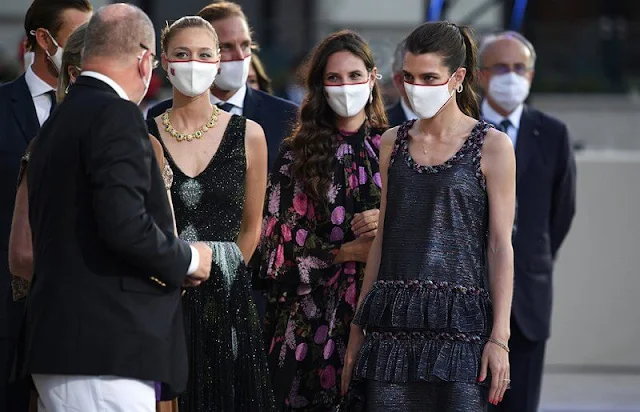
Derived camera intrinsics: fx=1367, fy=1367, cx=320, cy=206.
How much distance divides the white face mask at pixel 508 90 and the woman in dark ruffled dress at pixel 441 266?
2.19 metres

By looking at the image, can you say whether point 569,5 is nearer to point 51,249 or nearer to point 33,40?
point 33,40

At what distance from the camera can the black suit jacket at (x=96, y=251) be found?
3.61m

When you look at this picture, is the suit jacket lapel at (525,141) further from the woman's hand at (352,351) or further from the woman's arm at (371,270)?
the woman's hand at (352,351)

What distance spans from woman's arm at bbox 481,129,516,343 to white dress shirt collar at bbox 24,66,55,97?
1.79m

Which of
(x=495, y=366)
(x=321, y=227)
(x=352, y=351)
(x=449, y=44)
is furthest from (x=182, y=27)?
(x=495, y=366)

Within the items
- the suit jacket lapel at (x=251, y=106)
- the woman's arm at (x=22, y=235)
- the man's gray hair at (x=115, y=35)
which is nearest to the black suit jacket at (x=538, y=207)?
the suit jacket lapel at (x=251, y=106)

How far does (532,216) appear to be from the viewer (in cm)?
648

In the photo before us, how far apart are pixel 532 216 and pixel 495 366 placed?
2.25m

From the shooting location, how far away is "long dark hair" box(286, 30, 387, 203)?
517cm

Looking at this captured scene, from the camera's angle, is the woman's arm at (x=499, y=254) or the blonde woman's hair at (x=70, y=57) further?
the blonde woman's hair at (x=70, y=57)

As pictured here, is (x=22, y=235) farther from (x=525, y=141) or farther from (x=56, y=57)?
(x=525, y=141)

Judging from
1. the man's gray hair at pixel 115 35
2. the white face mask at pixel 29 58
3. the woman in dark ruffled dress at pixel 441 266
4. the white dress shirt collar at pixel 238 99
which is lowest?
the woman in dark ruffled dress at pixel 441 266

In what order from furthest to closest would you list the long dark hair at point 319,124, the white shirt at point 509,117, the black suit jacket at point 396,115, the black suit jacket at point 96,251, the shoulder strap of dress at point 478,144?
the white shirt at point 509,117
the black suit jacket at point 396,115
the long dark hair at point 319,124
the shoulder strap of dress at point 478,144
the black suit jacket at point 96,251

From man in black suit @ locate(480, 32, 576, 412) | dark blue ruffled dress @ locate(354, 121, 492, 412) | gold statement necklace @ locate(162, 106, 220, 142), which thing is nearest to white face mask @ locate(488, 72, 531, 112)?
man in black suit @ locate(480, 32, 576, 412)
